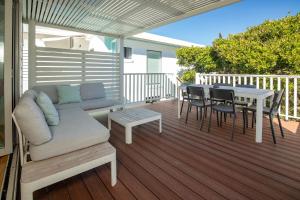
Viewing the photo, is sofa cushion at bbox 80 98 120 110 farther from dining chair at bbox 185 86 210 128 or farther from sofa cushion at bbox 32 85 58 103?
dining chair at bbox 185 86 210 128

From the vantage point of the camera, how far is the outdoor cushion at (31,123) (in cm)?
163

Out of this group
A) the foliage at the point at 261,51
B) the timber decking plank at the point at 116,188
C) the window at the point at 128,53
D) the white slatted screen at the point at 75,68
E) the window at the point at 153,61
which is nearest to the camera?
the timber decking plank at the point at 116,188

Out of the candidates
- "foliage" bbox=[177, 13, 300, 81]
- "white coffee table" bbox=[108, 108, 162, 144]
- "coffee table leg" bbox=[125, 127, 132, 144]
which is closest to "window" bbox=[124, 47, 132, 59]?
"foliage" bbox=[177, 13, 300, 81]

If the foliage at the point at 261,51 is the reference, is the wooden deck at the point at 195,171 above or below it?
below

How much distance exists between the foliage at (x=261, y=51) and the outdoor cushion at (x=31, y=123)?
592cm

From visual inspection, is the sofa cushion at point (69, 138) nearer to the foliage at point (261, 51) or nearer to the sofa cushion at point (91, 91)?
the sofa cushion at point (91, 91)

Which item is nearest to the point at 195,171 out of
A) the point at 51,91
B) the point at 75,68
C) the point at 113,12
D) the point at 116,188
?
the point at 116,188

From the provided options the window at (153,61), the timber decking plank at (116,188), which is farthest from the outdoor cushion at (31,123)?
the window at (153,61)

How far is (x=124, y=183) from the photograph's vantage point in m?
1.96

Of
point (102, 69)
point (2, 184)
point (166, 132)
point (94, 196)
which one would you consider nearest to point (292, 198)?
point (94, 196)

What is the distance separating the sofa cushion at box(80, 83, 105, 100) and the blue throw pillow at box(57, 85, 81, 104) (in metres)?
0.25

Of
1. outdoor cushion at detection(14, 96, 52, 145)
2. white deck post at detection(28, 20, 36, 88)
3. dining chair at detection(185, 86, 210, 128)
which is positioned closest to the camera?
outdoor cushion at detection(14, 96, 52, 145)

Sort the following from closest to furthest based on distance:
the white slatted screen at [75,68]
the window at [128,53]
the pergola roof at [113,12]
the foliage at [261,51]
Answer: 1. the pergola roof at [113,12]
2. the white slatted screen at [75,68]
3. the foliage at [261,51]
4. the window at [128,53]

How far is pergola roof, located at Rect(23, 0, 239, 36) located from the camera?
11.0 ft
